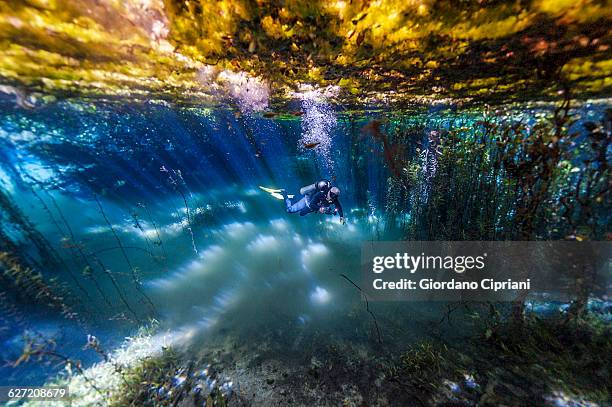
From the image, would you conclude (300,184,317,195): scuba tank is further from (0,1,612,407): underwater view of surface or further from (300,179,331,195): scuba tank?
(0,1,612,407): underwater view of surface

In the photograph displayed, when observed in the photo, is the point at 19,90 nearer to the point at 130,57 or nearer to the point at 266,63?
the point at 130,57

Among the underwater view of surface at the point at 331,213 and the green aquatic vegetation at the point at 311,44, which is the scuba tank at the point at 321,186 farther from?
the green aquatic vegetation at the point at 311,44

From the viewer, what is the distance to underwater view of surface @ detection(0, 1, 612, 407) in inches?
181

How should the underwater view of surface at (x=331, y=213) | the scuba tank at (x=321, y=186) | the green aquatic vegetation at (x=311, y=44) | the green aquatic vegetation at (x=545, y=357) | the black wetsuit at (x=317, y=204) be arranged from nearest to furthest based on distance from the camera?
the green aquatic vegetation at (x=311, y=44) → the green aquatic vegetation at (x=545, y=357) → the underwater view of surface at (x=331, y=213) → the black wetsuit at (x=317, y=204) → the scuba tank at (x=321, y=186)

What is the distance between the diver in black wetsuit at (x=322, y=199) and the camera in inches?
331

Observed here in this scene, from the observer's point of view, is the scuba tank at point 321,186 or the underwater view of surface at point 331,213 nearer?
the underwater view of surface at point 331,213

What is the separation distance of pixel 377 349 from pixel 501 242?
4.80 metres

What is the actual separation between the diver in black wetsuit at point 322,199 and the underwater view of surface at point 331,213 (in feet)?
6.95

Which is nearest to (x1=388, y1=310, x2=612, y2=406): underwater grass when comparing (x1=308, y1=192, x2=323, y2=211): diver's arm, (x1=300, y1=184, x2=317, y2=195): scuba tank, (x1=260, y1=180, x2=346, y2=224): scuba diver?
(x1=260, y1=180, x2=346, y2=224): scuba diver

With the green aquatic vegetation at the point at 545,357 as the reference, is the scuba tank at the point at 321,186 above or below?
above

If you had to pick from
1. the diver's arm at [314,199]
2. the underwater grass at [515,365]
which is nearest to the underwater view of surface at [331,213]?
the underwater grass at [515,365]

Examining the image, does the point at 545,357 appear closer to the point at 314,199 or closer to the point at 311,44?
the point at 314,199

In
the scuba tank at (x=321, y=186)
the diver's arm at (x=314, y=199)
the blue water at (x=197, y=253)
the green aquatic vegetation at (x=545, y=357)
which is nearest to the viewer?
the green aquatic vegetation at (x=545, y=357)

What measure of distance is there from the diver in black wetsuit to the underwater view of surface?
2117 mm
